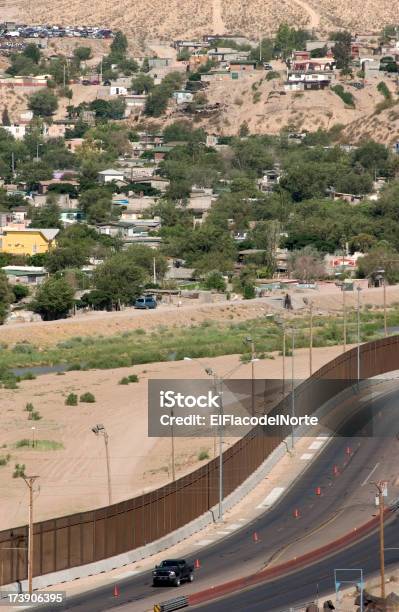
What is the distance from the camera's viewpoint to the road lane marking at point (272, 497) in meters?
68.7

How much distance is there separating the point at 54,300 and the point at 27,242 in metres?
37.1

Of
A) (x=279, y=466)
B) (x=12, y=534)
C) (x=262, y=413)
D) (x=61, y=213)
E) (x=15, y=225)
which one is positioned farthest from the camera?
(x=61, y=213)

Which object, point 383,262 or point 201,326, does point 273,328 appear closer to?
point 201,326

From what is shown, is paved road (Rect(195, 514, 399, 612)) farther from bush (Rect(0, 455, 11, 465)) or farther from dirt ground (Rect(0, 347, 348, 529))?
bush (Rect(0, 455, 11, 465))

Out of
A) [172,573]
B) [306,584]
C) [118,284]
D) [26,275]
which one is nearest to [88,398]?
[118,284]

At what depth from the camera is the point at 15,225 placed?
179250 millimetres

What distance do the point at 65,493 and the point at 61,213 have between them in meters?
122

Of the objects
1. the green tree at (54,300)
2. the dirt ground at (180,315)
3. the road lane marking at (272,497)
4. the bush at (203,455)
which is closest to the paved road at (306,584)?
the road lane marking at (272,497)

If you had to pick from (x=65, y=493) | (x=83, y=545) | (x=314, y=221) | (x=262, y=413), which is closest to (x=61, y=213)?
(x=314, y=221)

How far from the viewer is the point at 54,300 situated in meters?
132

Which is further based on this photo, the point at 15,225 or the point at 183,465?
the point at 15,225

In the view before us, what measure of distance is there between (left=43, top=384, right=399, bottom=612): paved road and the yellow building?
266 feet

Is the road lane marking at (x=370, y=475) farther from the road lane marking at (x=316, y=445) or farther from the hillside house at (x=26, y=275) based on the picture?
the hillside house at (x=26, y=275)

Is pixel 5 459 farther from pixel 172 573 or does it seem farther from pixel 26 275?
pixel 26 275
